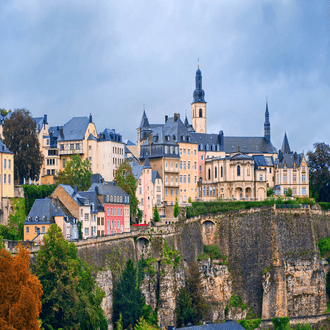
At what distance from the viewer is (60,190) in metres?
84.9

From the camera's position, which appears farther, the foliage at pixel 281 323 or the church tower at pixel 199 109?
the church tower at pixel 199 109

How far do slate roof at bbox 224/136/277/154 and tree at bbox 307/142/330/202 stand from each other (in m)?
8.51

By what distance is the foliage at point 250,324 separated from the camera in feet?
296

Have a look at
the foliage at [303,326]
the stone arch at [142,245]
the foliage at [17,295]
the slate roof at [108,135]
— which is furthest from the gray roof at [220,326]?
the slate roof at [108,135]

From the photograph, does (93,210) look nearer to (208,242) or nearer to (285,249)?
(208,242)

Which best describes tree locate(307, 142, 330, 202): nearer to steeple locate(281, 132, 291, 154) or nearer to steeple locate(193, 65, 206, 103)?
steeple locate(281, 132, 291, 154)

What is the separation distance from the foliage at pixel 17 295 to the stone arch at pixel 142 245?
30435mm

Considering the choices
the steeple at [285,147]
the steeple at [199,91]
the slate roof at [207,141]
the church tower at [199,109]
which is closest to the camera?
the slate roof at [207,141]

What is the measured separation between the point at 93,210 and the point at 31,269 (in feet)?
70.5

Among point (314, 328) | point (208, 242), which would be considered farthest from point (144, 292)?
point (314, 328)

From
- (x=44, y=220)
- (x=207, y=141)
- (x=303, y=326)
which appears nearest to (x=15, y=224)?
(x=44, y=220)

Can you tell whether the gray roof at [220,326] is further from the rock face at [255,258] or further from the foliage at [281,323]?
the foliage at [281,323]

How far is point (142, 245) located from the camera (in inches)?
3420

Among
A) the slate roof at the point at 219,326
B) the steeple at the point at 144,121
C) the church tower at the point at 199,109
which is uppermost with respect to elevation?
the church tower at the point at 199,109
